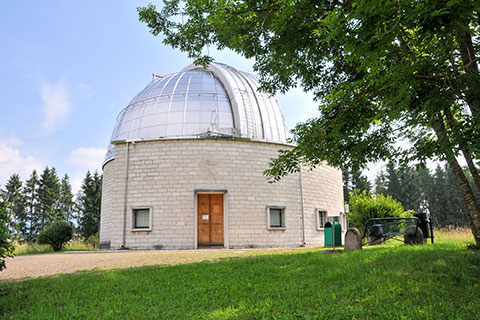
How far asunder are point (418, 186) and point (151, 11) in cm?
A: 6005

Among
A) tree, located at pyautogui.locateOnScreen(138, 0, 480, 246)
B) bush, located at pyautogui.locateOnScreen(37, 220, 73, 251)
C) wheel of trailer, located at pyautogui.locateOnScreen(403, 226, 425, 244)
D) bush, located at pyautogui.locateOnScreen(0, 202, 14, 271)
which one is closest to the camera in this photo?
tree, located at pyautogui.locateOnScreen(138, 0, 480, 246)

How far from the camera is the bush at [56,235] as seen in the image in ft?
58.6

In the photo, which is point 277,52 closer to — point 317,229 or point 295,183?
point 295,183

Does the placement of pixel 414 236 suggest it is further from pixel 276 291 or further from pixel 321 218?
pixel 321 218

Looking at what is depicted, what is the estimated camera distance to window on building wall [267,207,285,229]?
52.2ft

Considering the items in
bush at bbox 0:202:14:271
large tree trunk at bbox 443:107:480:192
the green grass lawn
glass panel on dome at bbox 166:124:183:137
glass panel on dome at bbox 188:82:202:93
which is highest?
glass panel on dome at bbox 188:82:202:93

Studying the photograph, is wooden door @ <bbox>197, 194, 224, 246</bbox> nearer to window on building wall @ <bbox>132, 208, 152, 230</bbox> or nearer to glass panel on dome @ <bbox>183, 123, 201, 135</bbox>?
window on building wall @ <bbox>132, 208, 152, 230</bbox>

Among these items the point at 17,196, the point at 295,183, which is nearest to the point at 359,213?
the point at 295,183

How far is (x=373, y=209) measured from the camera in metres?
16.5

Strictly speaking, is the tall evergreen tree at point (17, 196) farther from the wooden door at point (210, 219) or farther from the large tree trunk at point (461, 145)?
the large tree trunk at point (461, 145)

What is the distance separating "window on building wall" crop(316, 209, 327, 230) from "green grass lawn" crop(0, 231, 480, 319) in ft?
33.6

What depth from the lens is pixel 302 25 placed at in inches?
251

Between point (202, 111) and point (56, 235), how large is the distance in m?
9.94

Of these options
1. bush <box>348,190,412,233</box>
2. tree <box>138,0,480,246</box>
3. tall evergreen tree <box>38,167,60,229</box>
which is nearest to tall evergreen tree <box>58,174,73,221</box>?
tall evergreen tree <box>38,167,60,229</box>
